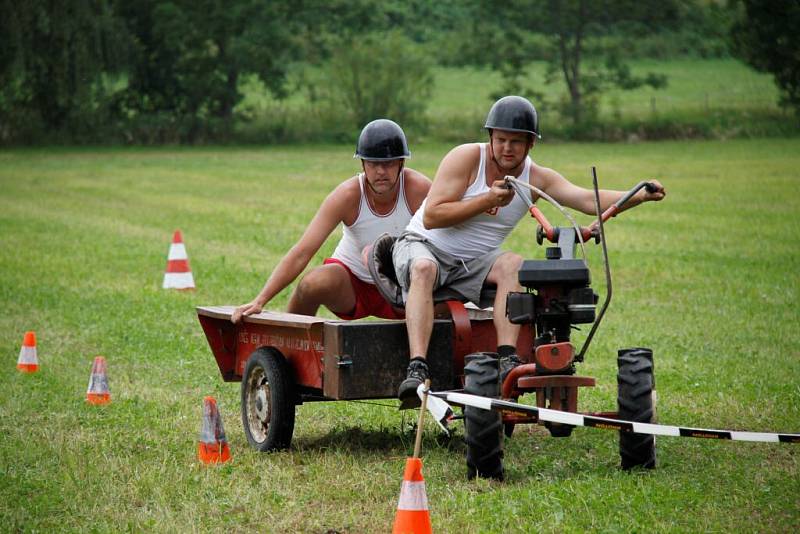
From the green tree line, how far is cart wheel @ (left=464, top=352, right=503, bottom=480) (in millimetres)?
38671

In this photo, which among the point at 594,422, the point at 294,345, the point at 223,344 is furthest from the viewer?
the point at 223,344

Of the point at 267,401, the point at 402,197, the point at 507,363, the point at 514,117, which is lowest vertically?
the point at 267,401

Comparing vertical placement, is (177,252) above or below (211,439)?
above

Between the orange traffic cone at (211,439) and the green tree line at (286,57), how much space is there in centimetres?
3778

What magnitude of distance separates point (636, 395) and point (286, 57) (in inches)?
1907

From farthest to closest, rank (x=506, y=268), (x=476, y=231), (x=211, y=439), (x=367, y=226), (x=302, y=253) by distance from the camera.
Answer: (x=367, y=226) → (x=302, y=253) → (x=476, y=231) → (x=506, y=268) → (x=211, y=439)

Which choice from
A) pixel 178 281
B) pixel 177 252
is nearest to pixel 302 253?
pixel 177 252

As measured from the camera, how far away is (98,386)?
8711 mm

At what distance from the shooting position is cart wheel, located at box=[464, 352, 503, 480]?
626cm

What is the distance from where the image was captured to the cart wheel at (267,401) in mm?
7160

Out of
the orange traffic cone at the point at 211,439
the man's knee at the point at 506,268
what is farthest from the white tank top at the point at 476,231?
the orange traffic cone at the point at 211,439

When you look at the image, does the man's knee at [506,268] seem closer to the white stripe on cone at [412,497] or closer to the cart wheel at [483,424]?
the cart wheel at [483,424]

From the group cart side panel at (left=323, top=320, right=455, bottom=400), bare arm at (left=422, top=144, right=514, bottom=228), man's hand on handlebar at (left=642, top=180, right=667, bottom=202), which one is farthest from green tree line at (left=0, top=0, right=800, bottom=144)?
man's hand on handlebar at (left=642, top=180, right=667, bottom=202)

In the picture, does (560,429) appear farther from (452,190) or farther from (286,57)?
(286,57)
